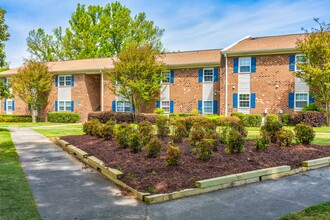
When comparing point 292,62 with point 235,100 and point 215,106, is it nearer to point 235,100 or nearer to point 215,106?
point 235,100

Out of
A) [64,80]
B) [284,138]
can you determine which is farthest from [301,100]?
[64,80]

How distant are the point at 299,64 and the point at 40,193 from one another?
17454 millimetres

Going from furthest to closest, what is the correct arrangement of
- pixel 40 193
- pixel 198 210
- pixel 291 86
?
pixel 291 86, pixel 40 193, pixel 198 210

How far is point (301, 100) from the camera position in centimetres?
1975

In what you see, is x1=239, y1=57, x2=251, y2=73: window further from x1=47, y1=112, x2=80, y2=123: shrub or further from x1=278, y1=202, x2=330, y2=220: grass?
x1=278, y1=202, x2=330, y2=220: grass

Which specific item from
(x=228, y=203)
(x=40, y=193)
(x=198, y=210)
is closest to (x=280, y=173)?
(x=228, y=203)

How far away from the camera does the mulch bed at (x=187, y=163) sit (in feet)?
18.6

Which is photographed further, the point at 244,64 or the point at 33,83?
the point at 33,83

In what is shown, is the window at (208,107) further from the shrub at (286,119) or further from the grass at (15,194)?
the grass at (15,194)

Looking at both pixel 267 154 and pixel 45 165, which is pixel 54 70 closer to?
pixel 45 165

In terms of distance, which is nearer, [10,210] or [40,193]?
[10,210]

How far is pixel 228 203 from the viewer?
4.79 m

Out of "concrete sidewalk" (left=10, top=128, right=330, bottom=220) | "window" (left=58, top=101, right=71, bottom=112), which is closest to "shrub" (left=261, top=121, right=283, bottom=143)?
"concrete sidewalk" (left=10, top=128, right=330, bottom=220)

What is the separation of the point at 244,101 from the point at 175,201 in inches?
684
